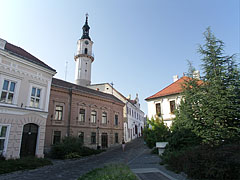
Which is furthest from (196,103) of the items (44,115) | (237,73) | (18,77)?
(18,77)

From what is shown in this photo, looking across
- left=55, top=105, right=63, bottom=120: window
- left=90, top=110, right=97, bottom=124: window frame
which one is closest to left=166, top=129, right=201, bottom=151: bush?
left=90, top=110, right=97, bottom=124: window frame

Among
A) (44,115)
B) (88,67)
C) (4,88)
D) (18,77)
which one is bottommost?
(44,115)

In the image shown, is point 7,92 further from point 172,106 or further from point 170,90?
point 170,90

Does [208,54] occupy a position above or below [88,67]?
below

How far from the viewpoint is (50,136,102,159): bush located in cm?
1667

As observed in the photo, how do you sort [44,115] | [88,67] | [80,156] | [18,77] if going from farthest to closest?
[88,67] < [80,156] < [44,115] < [18,77]

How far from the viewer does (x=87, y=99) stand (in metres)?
24.7

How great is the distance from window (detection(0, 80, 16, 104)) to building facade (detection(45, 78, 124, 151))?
659 centimetres

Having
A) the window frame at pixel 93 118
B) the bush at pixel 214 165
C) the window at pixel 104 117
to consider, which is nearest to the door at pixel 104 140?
the window at pixel 104 117

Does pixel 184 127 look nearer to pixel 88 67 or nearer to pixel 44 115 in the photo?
pixel 44 115

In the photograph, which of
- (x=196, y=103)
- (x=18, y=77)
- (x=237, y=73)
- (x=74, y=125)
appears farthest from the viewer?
(x=74, y=125)

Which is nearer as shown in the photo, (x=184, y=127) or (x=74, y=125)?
(x=184, y=127)

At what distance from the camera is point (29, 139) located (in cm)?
1473

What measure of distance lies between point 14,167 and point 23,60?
8.89 meters
